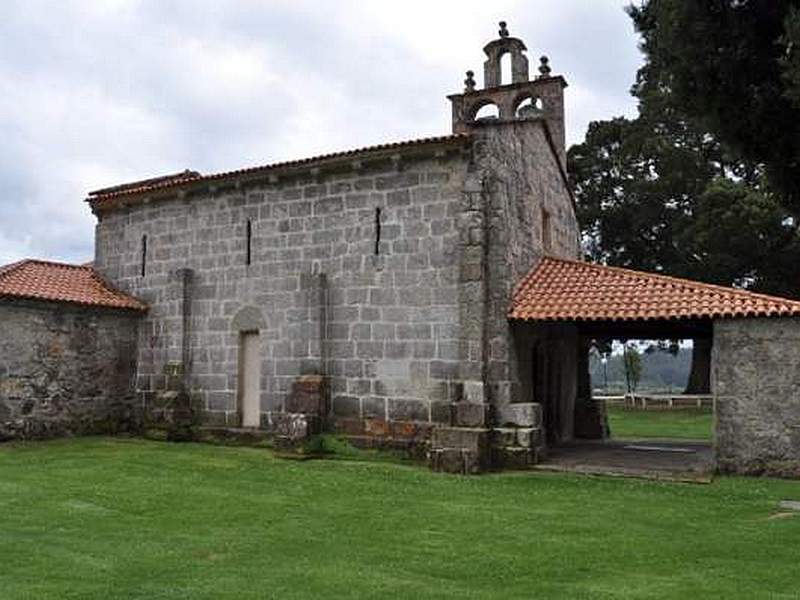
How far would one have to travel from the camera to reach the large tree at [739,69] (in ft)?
35.1

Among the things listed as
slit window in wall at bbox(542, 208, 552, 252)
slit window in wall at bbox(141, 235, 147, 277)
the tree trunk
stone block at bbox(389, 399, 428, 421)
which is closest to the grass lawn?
stone block at bbox(389, 399, 428, 421)

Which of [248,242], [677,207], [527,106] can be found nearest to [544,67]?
[527,106]

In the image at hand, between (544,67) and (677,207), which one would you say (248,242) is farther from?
(677,207)

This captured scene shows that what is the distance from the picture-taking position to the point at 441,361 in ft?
44.2

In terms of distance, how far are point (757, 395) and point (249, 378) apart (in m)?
9.20

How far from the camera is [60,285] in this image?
55.0 feet

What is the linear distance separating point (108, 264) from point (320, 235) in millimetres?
6287

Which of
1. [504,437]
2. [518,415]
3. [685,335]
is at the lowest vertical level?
[504,437]

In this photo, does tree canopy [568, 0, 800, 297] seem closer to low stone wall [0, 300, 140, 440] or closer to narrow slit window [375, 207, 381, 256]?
narrow slit window [375, 207, 381, 256]

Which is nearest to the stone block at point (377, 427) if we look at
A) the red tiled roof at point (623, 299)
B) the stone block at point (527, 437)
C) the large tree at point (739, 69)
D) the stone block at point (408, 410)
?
the stone block at point (408, 410)

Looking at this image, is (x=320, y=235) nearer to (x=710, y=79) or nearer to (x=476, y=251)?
(x=476, y=251)

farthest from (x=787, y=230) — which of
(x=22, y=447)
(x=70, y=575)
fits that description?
(x=70, y=575)

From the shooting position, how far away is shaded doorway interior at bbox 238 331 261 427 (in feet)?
51.4

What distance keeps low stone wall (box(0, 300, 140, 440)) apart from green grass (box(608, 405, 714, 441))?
39.2 feet
